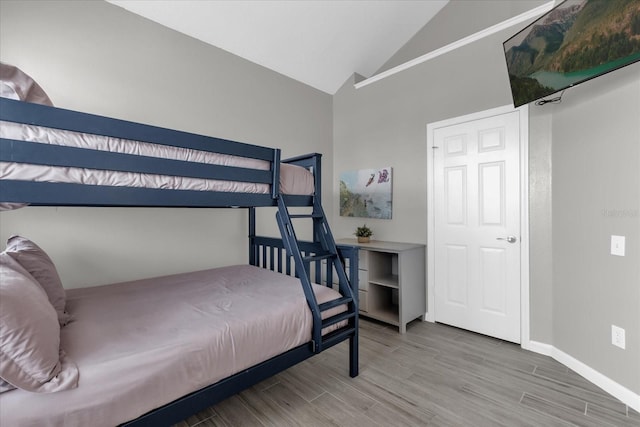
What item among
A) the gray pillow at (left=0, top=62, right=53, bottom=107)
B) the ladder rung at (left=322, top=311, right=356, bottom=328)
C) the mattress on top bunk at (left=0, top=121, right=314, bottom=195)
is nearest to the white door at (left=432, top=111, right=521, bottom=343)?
the ladder rung at (left=322, top=311, right=356, bottom=328)

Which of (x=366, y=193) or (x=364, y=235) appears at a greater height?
(x=366, y=193)

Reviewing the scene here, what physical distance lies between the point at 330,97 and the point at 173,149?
126 inches

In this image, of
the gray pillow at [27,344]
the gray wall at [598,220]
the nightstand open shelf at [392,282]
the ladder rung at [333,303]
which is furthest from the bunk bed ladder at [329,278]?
Answer: the gray wall at [598,220]

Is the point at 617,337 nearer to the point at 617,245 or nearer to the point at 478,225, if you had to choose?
the point at 617,245

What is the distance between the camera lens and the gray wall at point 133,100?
221cm

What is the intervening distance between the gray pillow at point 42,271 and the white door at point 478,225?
3.08 metres

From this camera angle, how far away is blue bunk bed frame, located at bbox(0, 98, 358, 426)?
117 cm

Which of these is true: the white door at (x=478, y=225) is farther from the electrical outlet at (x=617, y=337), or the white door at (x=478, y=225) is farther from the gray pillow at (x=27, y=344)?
the gray pillow at (x=27, y=344)

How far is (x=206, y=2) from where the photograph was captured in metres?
2.71

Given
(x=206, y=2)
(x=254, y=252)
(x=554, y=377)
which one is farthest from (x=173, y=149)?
(x=554, y=377)

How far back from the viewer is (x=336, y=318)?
193cm

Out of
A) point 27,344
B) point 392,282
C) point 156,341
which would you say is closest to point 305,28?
point 392,282

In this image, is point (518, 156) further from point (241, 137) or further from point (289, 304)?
point (241, 137)

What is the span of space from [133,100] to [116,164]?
1.62 meters
